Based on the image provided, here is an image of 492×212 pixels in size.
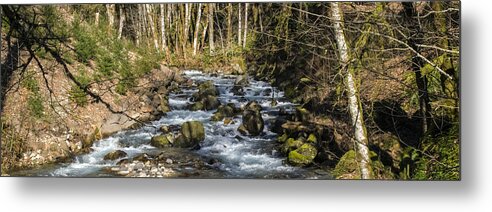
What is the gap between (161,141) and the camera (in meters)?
4.79

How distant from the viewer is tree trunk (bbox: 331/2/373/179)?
4.68m

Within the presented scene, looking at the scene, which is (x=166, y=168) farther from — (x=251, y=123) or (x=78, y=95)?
(x=78, y=95)

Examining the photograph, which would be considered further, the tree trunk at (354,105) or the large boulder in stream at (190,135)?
the large boulder in stream at (190,135)

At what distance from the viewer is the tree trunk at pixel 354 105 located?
184 inches

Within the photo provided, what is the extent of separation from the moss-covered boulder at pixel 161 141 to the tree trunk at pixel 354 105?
140 cm

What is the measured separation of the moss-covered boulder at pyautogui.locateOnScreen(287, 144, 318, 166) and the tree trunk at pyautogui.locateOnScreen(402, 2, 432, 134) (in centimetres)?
83

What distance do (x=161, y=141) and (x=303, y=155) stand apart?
1.08 metres

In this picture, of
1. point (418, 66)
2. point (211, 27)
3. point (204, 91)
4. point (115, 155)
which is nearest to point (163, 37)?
point (211, 27)

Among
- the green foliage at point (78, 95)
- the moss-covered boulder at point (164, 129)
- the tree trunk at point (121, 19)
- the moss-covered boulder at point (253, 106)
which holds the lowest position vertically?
the moss-covered boulder at point (164, 129)

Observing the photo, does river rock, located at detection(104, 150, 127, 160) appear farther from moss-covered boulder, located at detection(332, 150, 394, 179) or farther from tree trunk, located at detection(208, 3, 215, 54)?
moss-covered boulder, located at detection(332, 150, 394, 179)

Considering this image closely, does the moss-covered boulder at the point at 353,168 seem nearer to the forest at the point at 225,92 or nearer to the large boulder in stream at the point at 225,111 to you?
the forest at the point at 225,92

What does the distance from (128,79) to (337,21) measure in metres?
1.64

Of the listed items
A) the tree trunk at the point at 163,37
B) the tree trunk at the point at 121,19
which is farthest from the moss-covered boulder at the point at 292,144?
the tree trunk at the point at 121,19

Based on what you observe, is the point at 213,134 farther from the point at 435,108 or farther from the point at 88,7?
the point at 435,108
